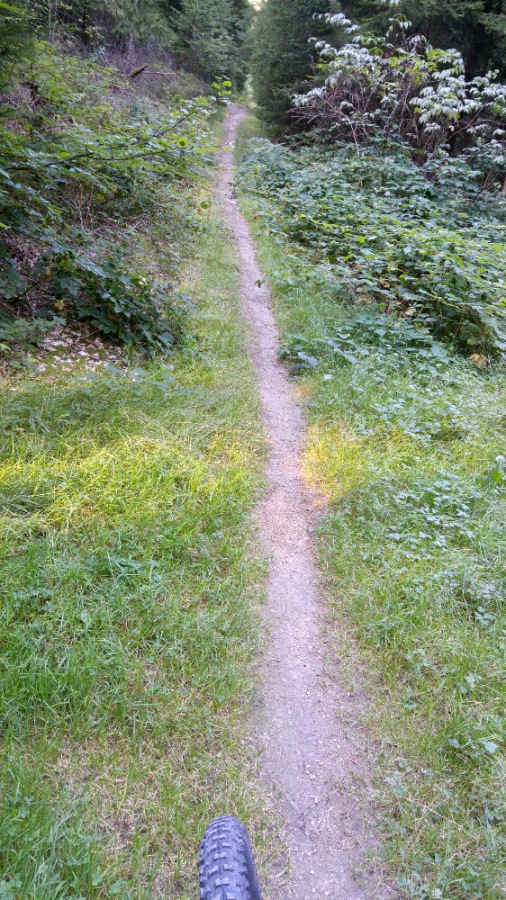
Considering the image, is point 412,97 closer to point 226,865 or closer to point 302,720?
point 302,720

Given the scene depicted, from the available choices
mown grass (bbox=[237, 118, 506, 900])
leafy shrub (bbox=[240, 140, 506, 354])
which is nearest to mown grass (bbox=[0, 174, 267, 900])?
mown grass (bbox=[237, 118, 506, 900])

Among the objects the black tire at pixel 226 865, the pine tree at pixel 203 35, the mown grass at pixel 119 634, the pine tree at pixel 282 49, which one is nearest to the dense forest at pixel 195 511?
the mown grass at pixel 119 634

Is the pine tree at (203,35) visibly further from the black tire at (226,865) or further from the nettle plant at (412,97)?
the black tire at (226,865)

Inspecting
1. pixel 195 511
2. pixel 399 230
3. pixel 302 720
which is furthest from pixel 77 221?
pixel 302 720

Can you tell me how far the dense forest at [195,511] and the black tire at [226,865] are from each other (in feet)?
1.29

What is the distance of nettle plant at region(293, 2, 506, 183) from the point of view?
10336 millimetres

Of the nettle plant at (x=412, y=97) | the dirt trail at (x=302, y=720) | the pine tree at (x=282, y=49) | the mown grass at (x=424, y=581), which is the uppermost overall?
the pine tree at (x=282, y=49)

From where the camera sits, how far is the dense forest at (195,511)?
82.2 inches

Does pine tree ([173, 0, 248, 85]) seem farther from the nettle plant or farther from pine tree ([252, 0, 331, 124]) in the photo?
the nettle plant

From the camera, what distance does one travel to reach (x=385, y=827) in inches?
85.0

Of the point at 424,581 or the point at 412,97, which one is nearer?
the point at 424,581

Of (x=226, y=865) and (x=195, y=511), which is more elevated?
(x=226, y=865)

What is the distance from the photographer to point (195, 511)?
139 inches

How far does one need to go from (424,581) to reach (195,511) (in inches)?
62.5
